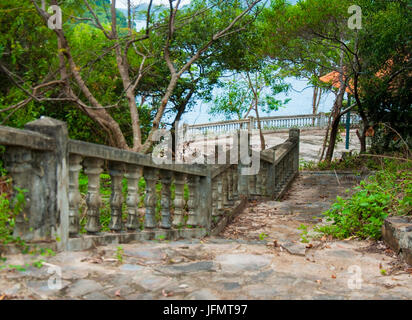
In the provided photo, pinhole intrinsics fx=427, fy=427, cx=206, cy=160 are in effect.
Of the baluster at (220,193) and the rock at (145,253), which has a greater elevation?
the baluster at (220,193)

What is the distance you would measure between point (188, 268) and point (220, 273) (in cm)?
27

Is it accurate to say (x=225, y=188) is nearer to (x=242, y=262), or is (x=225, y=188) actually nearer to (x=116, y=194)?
(x=116, y=194)

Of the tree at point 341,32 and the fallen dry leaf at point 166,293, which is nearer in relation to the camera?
the fallen dry leaf at point 166,293

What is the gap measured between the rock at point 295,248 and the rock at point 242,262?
0.49 meters

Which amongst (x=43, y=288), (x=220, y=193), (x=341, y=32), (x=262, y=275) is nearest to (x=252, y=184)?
(x=220, y=193)

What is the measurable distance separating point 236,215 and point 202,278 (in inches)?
162

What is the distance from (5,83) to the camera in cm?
848

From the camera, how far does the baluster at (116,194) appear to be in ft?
13.5

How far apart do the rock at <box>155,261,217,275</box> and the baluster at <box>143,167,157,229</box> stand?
1.24 meters

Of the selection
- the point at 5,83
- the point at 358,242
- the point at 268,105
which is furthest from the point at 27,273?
the point at 268,105

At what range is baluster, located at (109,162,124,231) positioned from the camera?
13.5 ft

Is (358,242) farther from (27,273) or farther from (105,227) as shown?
(105,227)

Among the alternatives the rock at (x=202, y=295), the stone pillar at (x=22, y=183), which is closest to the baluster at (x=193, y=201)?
the stone pillar at (x=22, y=183)

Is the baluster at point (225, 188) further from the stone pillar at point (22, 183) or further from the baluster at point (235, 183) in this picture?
the stone pillar at point (22, 183)
